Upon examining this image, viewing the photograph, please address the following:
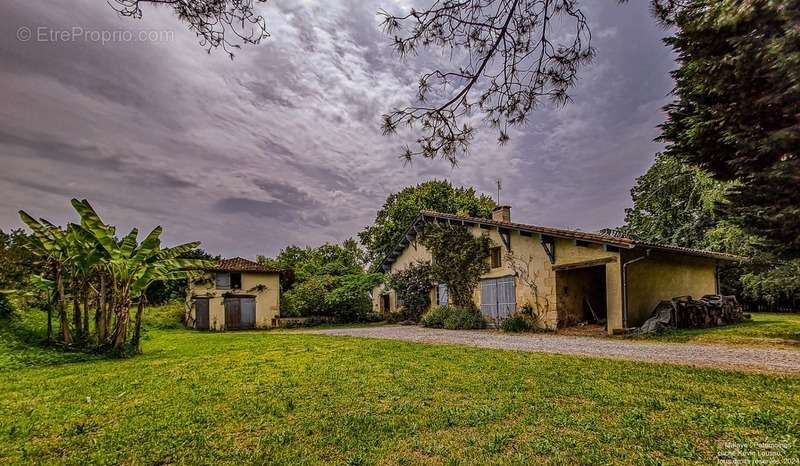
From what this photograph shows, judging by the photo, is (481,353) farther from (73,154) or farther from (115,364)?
(73,154)

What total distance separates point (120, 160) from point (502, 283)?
1392cm

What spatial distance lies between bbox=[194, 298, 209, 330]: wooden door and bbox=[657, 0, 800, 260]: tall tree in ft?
75.4

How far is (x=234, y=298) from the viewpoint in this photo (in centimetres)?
2270

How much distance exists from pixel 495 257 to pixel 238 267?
1571 centimetres

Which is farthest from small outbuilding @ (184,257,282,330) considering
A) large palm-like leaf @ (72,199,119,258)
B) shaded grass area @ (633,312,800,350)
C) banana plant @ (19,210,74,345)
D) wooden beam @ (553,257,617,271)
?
shaded grass area @ (633,312,800,350)

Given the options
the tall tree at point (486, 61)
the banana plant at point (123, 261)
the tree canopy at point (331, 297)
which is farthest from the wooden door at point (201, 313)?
the tall tree at point (486, 61)

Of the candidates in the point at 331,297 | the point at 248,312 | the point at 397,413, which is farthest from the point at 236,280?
the point at 397,413

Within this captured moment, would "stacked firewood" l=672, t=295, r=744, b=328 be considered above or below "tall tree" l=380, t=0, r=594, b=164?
below

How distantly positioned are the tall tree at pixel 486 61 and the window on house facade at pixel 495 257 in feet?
41.4

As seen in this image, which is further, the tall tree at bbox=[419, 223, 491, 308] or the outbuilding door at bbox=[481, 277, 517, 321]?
the tall tree at bbox=[419, 223, 491, 308]

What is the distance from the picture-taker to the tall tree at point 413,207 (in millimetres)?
32250

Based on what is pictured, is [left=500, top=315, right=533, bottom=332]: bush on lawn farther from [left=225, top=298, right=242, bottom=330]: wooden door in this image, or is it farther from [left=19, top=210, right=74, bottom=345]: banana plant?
[left=225, top=298, right=242, bottom=330]: wooden door

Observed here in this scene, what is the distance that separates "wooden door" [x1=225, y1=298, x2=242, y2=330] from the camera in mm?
22389

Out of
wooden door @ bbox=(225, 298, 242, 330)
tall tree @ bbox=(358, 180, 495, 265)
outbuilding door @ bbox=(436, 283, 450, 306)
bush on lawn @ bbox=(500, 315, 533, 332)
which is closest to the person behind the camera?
bush on lawn @ bbox=(500, 315, 533, 332)
